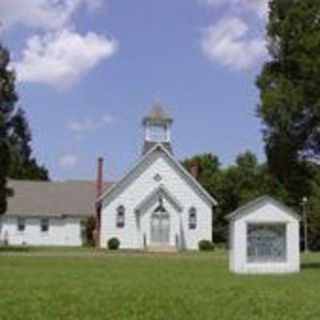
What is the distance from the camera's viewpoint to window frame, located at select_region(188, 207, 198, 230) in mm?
83438

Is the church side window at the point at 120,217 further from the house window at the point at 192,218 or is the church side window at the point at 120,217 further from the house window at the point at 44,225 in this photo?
the house window at the point at 44,225

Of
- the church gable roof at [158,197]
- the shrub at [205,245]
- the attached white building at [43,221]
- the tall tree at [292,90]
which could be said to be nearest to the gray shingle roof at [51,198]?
the attached white building at [43,221]

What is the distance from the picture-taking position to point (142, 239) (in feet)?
269

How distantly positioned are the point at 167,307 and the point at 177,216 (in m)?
62.5

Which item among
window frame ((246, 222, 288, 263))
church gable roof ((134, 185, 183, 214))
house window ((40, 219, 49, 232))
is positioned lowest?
window frame ((246, 222, 288, 263))

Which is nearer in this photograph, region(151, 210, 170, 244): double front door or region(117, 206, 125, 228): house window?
→ region(151, 210, 170, 244): double front door

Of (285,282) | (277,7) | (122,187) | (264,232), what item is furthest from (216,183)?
(285,282)

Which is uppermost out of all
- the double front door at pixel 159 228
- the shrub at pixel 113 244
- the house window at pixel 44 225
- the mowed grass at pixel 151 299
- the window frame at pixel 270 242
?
the house window at pixel 44 225

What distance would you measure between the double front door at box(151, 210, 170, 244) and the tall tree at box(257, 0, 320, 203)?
1292 inches

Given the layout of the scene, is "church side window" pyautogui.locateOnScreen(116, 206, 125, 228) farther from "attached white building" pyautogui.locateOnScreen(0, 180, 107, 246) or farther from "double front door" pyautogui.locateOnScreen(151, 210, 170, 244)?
"attached white building" pyautogui.locateOnScreen(0, 180, 107, 246)

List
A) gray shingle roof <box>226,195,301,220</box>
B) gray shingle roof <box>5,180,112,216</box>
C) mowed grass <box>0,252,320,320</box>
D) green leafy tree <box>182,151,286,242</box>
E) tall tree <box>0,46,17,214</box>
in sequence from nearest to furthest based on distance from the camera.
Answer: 1. mowed grass <box>0,252,320,320</box>
2. gray shingle roof <box>226,195,301,220</box>
3. tall tree <box>0,46,17,214</box>
4. gray shingle roof <box>5,180,112,216</box>
5. green leafy tree <box>182,151,286,242</box>

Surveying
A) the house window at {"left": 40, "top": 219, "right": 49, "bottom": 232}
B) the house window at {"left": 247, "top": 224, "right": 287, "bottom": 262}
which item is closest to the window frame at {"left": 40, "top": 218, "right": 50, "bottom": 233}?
the house window at {"left": 40, "top": 219, "right": 49, "bottom": 232}

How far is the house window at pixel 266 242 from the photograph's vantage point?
40344mm

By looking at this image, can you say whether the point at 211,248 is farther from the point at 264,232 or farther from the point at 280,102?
the point at 264,232
